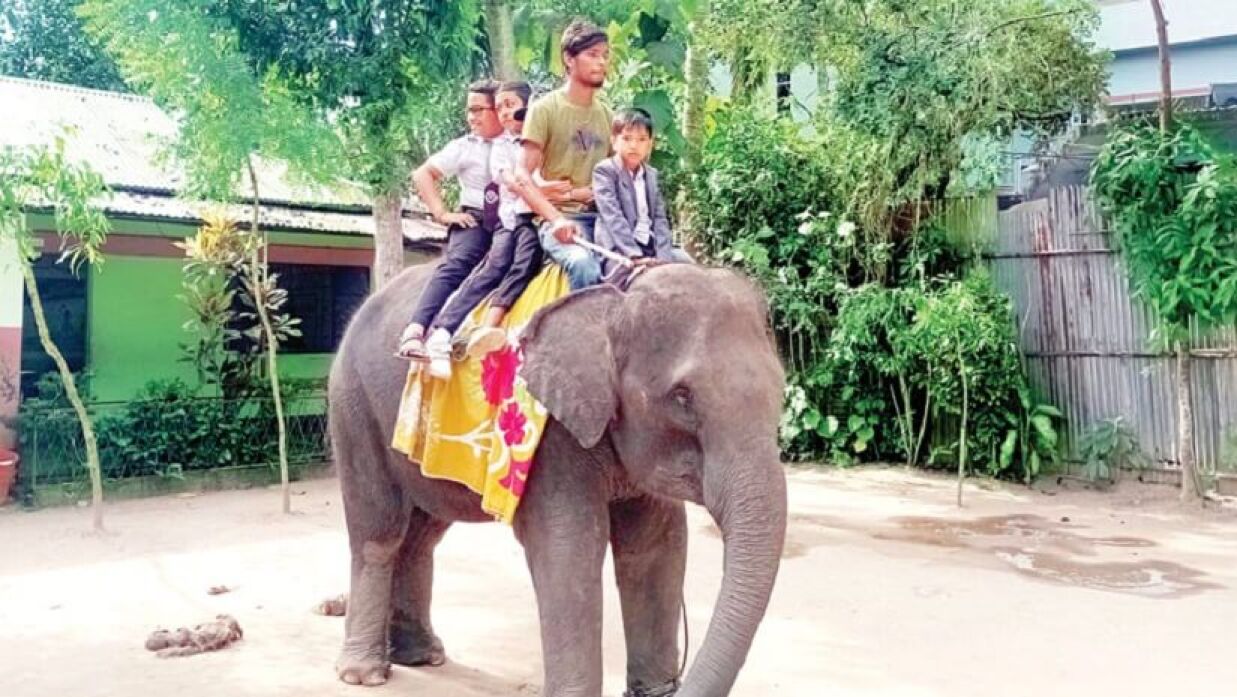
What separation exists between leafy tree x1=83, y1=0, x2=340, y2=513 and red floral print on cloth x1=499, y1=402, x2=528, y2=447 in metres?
6.76

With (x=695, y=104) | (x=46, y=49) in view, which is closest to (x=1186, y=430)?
(x=695, y=104)

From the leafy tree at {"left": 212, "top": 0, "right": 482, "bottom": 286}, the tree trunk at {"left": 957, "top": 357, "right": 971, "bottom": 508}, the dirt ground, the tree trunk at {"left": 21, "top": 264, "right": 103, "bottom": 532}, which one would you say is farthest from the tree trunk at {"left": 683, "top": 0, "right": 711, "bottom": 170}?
the tree trunk at {"left": 21, "top": 264, "right": 103, "bottom": 532}

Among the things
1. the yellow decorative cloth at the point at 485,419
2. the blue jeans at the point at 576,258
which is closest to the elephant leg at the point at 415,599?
the yellow decorative cloth at the point at 485,419

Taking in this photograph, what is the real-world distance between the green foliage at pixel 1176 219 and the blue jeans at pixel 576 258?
7.23 m

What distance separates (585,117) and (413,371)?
1.22 meters

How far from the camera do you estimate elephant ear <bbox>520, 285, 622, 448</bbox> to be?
337 centimetres

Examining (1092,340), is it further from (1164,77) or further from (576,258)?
(576,258)

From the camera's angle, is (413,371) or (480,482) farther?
(413,371)

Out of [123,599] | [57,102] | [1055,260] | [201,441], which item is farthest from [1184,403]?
[57,102]

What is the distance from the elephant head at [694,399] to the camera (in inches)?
117

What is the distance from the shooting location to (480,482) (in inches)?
152

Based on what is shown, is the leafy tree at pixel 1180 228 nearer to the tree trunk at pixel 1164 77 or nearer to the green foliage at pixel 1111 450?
the tree trunk at pixel 1164 77

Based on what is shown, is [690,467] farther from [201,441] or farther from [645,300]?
[201,441]

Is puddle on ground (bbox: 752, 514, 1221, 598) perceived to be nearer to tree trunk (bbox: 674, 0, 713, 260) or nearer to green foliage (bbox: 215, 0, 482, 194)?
tree trunk (bbox: 674, 0, 713, 260)
